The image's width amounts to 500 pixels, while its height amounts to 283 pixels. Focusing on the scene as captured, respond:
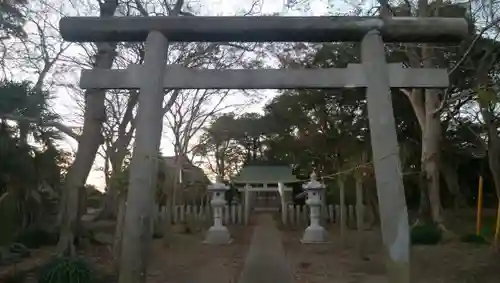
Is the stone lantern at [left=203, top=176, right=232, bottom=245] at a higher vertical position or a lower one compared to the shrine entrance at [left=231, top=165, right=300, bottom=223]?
lower

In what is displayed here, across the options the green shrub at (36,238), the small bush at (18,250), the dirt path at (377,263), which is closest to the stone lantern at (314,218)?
the dirt path at (377,263)

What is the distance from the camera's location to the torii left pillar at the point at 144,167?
499 centimetres

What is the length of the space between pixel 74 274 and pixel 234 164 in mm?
24763

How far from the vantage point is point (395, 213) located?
5.02 m

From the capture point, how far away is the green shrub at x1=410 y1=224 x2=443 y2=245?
45.9ft

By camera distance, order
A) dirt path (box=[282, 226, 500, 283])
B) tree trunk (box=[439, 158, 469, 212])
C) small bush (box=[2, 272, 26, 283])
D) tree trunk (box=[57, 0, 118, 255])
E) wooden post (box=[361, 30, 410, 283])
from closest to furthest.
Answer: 1. wooden post (box=[361, 30, 410, 283])
2. small bush (box=[2, 272, 26, 283])
3. dirt path (box=[282, 226, 500, 283])
4. tree trunk (box=[57, 0, 118, 255])
5. tree trunk (box=[439, 158, 469, 212])

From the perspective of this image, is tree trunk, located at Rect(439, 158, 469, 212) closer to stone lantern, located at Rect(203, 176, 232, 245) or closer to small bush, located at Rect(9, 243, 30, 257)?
stone lantern, located at Rect(203, 176, 232, 245)

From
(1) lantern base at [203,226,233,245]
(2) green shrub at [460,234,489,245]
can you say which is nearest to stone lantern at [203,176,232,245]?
(1) lantern base at [203,226,233,245]

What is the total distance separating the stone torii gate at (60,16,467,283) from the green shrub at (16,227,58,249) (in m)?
9.78

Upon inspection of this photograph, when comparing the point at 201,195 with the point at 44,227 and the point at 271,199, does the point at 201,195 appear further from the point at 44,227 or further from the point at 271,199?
the point at 44,227

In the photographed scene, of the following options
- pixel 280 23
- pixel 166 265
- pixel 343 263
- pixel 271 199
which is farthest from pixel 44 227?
pixel 271 199

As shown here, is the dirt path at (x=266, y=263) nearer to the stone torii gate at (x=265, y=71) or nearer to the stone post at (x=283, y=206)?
the stone torii gate at (x=265, y=71)

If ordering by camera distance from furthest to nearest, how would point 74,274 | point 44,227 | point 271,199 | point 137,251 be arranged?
1. point 271,199
2. point 44,227
3. point 74,274
4. point 137,251

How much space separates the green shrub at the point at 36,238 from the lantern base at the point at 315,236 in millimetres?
6619
